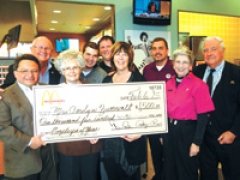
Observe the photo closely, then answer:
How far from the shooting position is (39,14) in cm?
361

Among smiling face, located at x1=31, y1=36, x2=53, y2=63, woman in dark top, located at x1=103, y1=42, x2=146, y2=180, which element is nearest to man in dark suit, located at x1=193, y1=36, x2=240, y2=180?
woman in dark top, located at x1=103, y1=42, x2=146, y2=180

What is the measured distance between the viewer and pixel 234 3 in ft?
14.6

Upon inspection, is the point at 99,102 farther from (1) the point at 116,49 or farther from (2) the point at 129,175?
(2) the point at 129,175

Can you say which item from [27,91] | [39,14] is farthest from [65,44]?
[27,91]

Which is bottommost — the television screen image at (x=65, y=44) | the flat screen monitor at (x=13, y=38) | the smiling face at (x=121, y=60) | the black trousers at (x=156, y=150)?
the black trousers at (x=156, y=150)

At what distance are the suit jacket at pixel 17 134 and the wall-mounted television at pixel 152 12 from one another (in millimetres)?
2520

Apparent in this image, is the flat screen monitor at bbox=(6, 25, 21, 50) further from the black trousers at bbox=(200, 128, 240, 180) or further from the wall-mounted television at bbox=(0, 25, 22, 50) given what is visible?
the black trousers at bbox=(200, 128, 240, 180)

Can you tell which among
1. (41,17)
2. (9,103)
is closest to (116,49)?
(9,103)

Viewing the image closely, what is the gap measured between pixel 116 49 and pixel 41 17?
92.7 inches


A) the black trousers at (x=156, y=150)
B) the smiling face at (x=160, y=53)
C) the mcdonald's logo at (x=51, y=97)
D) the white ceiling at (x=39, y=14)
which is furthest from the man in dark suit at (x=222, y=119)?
the white ceiling at (x=39, y=14)

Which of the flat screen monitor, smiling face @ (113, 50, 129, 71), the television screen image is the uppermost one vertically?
the television screen image

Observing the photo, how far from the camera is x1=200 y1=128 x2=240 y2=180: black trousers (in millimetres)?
2107

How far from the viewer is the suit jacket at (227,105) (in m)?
2.07

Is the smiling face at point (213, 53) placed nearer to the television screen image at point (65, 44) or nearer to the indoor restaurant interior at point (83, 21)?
the indoor restaurant interior at point (83, 21)
